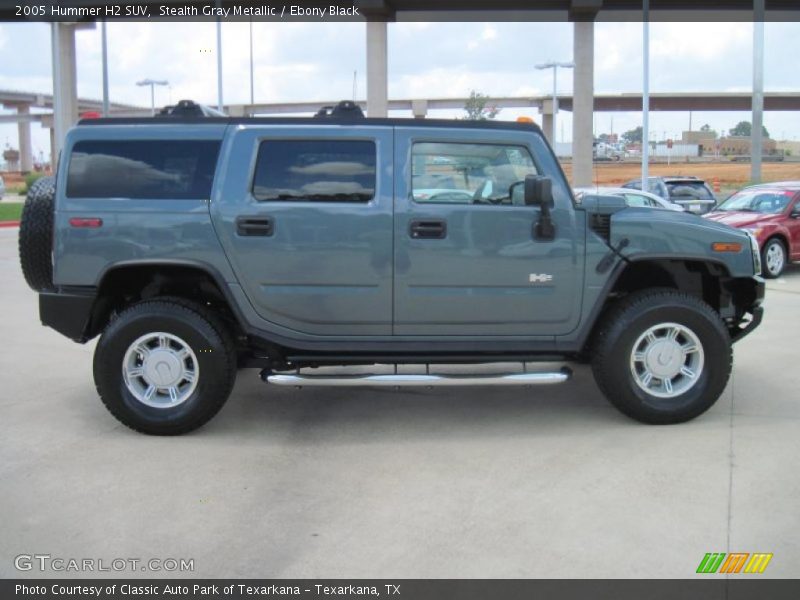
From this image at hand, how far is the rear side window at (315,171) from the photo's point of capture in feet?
18.7

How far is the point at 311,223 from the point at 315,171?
0.35 meters

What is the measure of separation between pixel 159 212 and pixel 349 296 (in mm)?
1302

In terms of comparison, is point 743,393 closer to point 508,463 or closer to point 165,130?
point 508,463

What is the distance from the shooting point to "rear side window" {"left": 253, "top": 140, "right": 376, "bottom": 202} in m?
5.70

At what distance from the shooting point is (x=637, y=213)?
5.85 m

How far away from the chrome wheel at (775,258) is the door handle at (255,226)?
448 inches

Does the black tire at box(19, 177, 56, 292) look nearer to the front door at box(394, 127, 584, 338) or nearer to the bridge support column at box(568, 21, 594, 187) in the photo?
the front door at box(394, 127, 584, 338)

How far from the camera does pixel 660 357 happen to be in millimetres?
5871

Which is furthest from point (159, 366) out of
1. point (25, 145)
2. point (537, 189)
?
point (25, 145)

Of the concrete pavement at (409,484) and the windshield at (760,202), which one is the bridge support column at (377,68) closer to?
the windshield at (760,202)

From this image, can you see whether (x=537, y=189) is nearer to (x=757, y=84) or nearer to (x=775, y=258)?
(x=775, y=258)

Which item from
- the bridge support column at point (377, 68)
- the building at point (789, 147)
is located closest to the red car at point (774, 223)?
the bridge support column at point (377, 68)

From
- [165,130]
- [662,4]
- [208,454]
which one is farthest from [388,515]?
[662,4]

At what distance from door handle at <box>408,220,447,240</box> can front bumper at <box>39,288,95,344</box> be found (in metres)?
2.07
